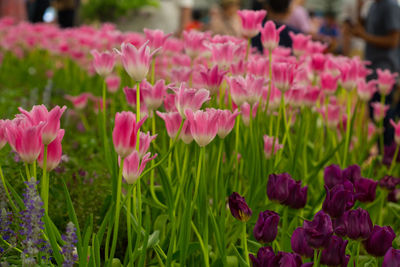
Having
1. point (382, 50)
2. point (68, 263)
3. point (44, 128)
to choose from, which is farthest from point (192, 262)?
point (382, 50)

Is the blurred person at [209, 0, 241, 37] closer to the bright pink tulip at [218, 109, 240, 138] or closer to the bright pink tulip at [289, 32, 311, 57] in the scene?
the bright pink tulip at [289, 32, 311, 57]

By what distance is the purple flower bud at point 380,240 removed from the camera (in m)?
0.99

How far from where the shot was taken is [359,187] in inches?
51.4

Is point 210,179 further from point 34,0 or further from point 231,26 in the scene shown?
point 34,0

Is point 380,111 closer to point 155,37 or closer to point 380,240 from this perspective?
point 155,37

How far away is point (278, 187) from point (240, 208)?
0.14 metres

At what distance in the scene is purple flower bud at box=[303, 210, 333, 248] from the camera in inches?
36.4

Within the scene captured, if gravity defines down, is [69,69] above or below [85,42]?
below

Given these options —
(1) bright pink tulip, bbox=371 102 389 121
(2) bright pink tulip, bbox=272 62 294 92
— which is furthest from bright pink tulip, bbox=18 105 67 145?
(1) bright pink tulip, bbox=371 102 389 121

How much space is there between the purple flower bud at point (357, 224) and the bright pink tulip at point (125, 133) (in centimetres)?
46

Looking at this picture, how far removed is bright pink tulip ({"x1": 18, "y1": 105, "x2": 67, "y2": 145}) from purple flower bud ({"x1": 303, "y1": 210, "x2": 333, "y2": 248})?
1.72 feet

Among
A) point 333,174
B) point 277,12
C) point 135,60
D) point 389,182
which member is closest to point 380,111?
point 389,182

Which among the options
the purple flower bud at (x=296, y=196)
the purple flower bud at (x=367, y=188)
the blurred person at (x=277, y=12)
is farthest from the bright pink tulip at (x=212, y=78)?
the blurred person at (x=277, y=12)

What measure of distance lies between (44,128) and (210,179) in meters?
0.67
